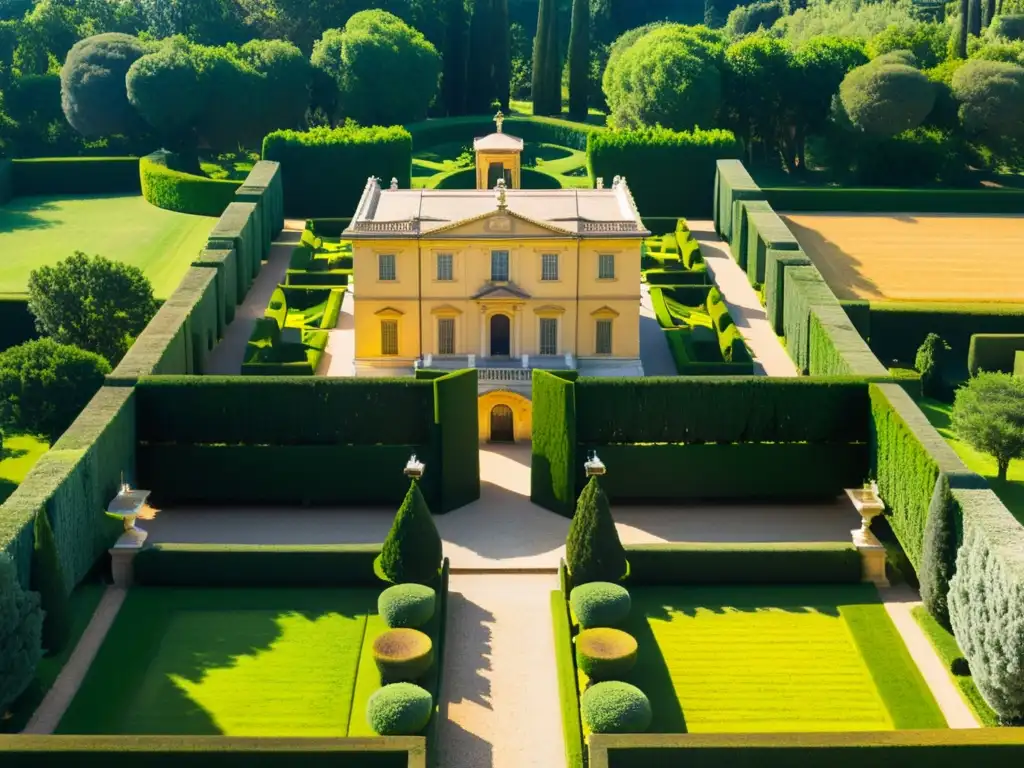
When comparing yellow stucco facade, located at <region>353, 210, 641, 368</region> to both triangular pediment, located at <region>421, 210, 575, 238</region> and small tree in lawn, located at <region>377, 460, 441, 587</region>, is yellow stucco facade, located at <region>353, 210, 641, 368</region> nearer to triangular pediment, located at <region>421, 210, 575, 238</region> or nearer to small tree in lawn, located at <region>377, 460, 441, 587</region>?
triangular pediment, located at <region>421, 210, 575, 238</region>

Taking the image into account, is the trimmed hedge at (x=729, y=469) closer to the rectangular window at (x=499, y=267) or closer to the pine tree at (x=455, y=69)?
the rectangular window at (x=499, y=267)

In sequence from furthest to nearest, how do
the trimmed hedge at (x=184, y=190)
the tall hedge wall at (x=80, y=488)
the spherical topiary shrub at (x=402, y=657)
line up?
the trimmed hedge at (x=184, y=190) < the tall hedge wall at (x=80, y=488) < the spherical topiary shrub at (x=402, y=657)

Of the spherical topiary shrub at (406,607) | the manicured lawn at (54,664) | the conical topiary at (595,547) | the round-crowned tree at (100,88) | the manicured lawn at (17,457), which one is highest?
the round-crowned tree at (100,88)

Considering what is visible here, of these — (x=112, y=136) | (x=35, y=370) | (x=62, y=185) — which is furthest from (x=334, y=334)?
(x=112, y=136)

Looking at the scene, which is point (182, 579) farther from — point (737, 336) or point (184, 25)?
point (184, 25)

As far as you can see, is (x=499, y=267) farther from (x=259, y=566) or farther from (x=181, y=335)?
(x=259, y=566)

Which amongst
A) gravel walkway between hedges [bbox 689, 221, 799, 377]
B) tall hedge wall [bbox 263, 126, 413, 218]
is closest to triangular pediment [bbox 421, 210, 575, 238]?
gravel walkway between hedges [bbox 689, 221, 799, 377]

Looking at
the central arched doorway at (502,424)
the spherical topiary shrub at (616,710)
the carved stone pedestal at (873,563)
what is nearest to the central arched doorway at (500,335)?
the central arched doorway at (502,424)
